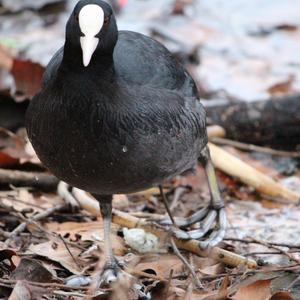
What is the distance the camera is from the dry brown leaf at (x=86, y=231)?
555 cm

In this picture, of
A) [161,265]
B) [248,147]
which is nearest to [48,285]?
[161,265]

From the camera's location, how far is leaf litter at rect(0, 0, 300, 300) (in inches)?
180

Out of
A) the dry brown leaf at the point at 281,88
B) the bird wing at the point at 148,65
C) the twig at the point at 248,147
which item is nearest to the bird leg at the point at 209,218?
the bird wing at the point at 148,65

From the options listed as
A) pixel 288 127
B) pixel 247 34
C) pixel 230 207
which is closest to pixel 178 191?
pixel 230 207

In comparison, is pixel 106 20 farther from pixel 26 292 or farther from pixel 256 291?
pixel 256 291

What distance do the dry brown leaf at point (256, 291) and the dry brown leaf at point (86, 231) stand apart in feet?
4.34

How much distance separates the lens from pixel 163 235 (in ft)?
18.1

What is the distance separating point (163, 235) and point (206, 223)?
0.49 meters

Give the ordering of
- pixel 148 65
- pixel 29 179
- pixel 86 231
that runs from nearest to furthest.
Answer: pixel 148 65 < pixel 86 231 < pixel 29 179

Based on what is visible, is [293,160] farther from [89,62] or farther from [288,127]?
[89,62]

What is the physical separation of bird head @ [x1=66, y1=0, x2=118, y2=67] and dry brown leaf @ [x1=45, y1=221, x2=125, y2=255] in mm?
1490

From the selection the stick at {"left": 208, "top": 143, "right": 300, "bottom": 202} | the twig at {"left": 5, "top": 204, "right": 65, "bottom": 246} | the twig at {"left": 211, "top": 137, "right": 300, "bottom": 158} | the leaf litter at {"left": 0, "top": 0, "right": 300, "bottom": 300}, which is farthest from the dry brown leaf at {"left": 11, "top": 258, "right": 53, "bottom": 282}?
the twig at {"left": 211, "top": 137, "right": 300, "bottom": 158}

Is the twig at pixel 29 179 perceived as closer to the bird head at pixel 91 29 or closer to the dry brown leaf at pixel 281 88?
the bird head at pixel 91 29

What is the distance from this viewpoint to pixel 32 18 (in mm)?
10789
